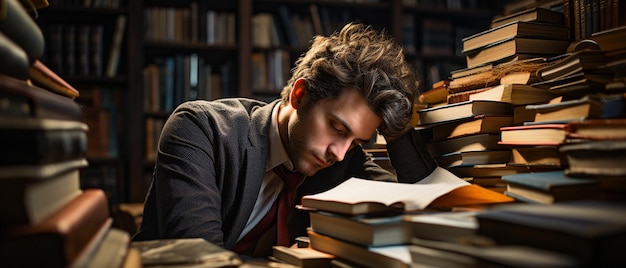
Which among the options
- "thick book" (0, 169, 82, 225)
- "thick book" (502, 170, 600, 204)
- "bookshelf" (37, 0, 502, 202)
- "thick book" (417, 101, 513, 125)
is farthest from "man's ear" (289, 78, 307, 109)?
"bookshelf" (37, 0, 502, 202)

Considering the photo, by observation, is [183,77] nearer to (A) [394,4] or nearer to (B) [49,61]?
(B) [49,61]

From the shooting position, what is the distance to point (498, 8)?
3.69 m

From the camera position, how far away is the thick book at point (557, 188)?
0.75m

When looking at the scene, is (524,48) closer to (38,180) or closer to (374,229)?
(374,229)

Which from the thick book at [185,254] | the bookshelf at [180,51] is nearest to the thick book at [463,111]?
the thick book at [185,254]

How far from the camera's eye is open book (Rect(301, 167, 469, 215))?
2.58 ft

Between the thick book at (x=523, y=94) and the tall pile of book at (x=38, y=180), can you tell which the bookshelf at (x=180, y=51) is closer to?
the thick book at (x=523, y=94)

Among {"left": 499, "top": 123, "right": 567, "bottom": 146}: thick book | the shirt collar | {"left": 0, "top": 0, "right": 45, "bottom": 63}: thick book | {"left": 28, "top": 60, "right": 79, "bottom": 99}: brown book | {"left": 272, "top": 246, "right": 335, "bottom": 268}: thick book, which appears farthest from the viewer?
the shirt collar

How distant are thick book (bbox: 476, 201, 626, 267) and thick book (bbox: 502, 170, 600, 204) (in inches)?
4.6

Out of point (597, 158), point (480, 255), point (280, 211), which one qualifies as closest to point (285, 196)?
point (280, 211)

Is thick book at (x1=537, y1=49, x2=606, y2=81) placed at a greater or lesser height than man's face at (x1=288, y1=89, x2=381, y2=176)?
greater

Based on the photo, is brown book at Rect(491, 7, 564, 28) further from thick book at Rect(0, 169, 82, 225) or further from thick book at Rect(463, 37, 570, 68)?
thick book at Rect(0, 169, 82, 225)

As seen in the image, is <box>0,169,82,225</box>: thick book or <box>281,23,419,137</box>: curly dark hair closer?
<box>0,169,82,225</box>: thick book

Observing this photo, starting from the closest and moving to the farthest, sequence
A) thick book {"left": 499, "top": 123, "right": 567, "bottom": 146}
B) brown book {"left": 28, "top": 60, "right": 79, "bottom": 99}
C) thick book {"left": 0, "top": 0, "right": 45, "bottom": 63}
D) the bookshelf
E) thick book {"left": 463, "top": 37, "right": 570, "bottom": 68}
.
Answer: thick book {"left": 0, "top": 0, "right": 45, "bottom": 63}
brown book {"left": 28, "top": 60, "right": 79, "bottom": 99}
thick book {"left": 499, "top": 123, "right": 567, "bottom": 146}
thick book {"left": 463, "top": 37, "right": 570, "bottom": 68}
the bookshelf
